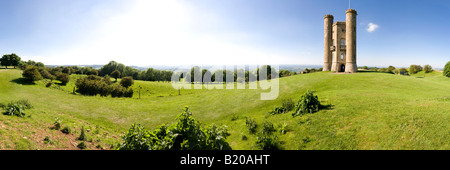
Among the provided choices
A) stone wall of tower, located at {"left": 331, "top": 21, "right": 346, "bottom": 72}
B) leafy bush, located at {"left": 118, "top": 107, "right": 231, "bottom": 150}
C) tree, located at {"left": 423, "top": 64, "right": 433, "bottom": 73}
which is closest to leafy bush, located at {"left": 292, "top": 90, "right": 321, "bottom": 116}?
Result: leafy bush, located at {"left": 118, "top": 107, "right": 231, "bottom": 150}

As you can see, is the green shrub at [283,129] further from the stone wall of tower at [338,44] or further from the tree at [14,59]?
the tree at [14,59]

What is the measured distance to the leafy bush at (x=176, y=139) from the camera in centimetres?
488

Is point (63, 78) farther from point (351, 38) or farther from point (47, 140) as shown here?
point (351, 38)

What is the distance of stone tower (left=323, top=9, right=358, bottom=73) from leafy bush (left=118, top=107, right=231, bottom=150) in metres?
47.1

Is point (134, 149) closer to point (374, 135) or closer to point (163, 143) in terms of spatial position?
point (163, 143)

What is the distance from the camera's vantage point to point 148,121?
2073cm

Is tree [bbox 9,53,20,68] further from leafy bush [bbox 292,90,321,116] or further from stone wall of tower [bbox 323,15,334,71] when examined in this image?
stone wall of tower [bbox 323,15,334,71]

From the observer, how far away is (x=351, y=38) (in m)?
40.5

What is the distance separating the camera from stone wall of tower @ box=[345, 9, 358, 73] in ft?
132

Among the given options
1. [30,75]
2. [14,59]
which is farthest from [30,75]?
[14,59]

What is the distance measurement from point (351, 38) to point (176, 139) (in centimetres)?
4892

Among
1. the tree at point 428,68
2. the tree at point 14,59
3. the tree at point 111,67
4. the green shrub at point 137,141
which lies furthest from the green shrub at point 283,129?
the tree at point 111,67

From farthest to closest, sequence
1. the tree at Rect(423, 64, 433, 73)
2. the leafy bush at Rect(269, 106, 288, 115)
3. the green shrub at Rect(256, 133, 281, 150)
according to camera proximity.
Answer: the tree at Rect(423, 64, 433, 73) < the leafy bush at Rect(269, 106, 288, 115) < the green shrub at Rect(256, 133, 281, 150)
